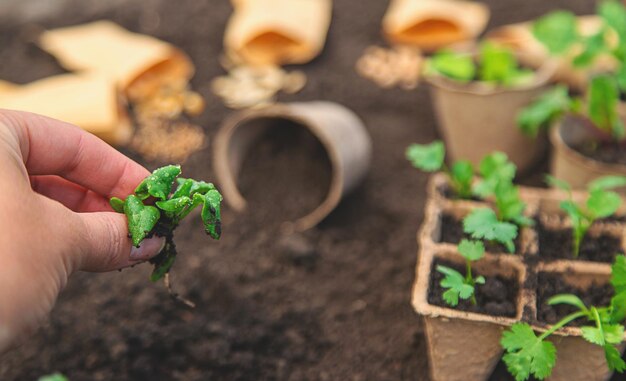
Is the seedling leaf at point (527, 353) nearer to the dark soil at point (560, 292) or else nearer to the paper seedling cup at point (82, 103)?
the dark soil at point (560, 292)

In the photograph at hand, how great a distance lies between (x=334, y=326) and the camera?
1659 mm

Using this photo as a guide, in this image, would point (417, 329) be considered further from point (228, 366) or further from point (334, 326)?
point (228, 366)

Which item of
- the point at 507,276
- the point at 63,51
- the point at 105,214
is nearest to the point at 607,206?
the point at 507,276

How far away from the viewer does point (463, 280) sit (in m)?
1.30

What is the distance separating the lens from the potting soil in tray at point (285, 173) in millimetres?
2021

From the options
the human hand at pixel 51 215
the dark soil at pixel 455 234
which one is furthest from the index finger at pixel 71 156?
the dark soil at pixel 455 234

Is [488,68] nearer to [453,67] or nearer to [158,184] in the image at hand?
[453,67]

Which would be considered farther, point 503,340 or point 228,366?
point 228,366

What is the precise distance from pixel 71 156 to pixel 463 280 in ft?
2.48

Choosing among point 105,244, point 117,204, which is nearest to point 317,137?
point 117,204

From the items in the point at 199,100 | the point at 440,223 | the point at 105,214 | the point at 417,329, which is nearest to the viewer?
the point at 105,214

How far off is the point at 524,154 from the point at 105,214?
1.44 metres

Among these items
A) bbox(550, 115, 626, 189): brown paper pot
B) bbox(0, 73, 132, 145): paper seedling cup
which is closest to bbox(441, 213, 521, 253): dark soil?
bbox(550, 115, 626, 189): brown paper pot

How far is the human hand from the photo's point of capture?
0.82 m
